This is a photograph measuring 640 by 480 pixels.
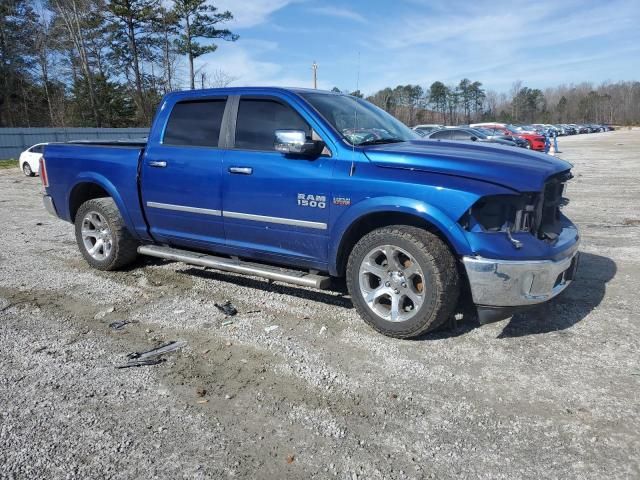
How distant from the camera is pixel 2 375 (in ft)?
11.2

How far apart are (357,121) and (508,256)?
1.88 metres

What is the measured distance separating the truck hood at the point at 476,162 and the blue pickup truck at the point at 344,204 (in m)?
0.01

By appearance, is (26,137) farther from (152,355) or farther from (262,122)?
(152,355)

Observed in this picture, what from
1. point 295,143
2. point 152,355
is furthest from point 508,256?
point 152,355

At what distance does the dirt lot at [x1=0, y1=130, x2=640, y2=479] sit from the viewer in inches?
99.9

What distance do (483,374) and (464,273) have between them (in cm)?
75

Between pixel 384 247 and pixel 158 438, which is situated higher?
pixel 384 247

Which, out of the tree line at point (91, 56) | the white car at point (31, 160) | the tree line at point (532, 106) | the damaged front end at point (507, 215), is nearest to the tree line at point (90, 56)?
the tree line at point (91, 56)

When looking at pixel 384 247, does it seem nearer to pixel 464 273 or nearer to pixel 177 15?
pixel 464 273

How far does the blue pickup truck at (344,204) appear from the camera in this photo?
353 centimetres

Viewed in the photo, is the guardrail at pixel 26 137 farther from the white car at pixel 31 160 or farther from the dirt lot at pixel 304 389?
the dirt lot at pixel 304 389

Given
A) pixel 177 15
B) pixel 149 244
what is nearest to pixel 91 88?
pixel 177 15

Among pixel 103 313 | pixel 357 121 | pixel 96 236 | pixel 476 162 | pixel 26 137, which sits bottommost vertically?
pixel 103 313

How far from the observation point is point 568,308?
4.48m
